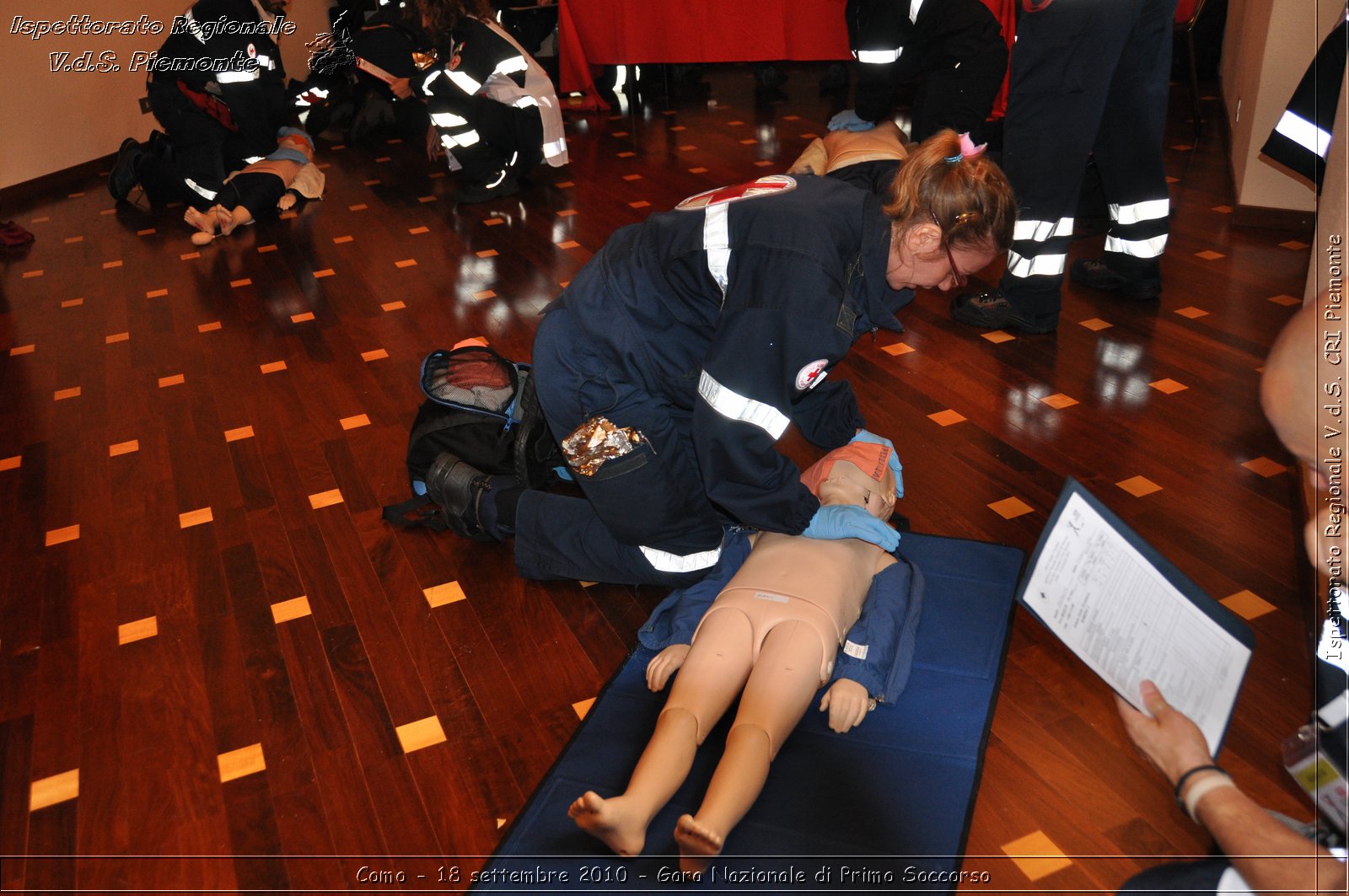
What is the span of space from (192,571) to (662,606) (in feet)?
4.31

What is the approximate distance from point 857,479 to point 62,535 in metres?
2.22

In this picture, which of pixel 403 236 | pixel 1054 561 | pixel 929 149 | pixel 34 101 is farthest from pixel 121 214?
pixel 1054 561

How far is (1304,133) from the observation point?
2.94m

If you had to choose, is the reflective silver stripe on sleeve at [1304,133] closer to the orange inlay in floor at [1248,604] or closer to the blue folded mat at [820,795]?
the orange inlay in floor at [1248,604]

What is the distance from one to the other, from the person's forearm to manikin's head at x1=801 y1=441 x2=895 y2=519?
1.06m

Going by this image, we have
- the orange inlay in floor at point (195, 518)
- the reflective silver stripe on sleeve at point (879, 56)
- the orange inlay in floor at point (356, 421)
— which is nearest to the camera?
the orange inlay in floor at point (195, 518)

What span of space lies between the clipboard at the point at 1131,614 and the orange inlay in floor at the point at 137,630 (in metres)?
2.00

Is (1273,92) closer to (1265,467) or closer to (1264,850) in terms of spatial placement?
(1265,467)

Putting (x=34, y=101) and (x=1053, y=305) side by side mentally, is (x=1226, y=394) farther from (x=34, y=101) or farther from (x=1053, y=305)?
(x=34, y=101)

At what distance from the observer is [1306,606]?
7.08 feet

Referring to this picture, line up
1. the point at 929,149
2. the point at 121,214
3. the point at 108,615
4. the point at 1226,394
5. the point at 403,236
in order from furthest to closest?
the point at 121,214, the point at 403,236, the point at 1226,394, the point at 108,615, the point at 929,149

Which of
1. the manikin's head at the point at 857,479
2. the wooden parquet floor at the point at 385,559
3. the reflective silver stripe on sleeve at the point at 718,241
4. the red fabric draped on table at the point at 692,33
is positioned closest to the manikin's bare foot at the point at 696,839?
the wooden parquet floor at the point at 385,559

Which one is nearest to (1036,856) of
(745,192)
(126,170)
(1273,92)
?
(745,192)

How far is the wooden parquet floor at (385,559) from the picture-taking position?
1865 millimetres
